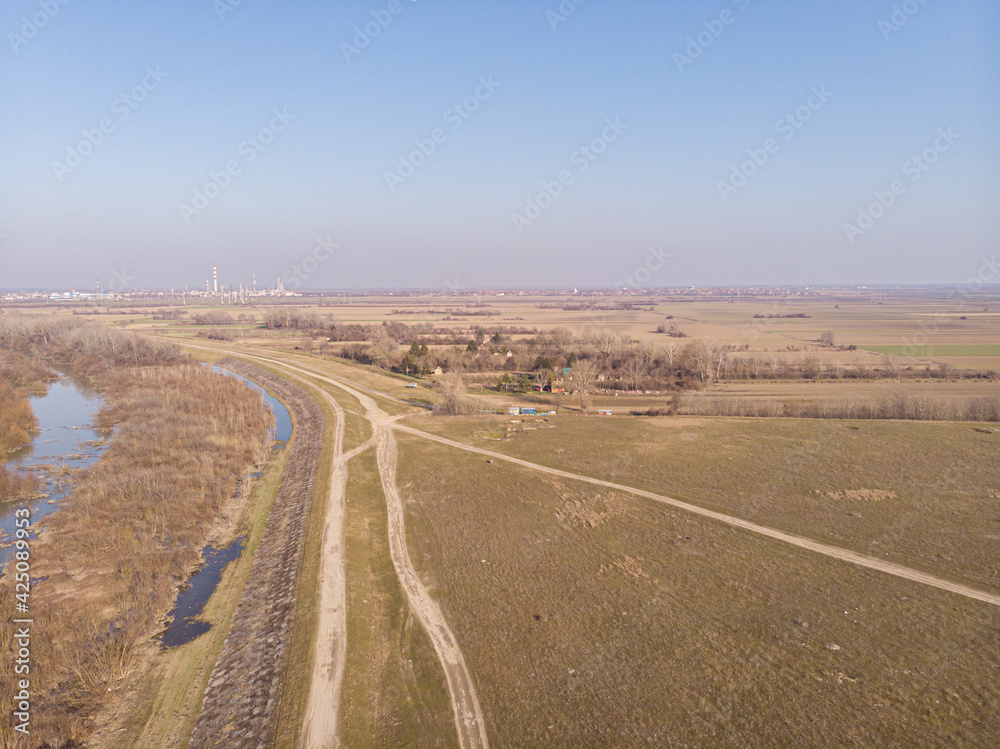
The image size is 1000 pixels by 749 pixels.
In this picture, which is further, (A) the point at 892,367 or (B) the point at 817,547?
(A) the point at 892,367

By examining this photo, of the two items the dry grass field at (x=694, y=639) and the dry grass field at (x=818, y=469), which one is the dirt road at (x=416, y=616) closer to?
the dry grass field at (x=694, y=639)

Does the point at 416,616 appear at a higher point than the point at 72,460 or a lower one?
lower

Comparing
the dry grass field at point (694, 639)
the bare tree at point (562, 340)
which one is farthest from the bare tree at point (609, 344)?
the dry grass field at point (694, 639)

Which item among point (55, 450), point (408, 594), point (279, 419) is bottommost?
point (408, 594)

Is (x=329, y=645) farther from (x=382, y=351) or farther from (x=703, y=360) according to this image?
(x=382, y=351)

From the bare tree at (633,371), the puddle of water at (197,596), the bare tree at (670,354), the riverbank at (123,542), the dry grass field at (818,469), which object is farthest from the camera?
the bare tree at (670,354)

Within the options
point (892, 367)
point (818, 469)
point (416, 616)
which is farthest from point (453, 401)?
point (892, 367)

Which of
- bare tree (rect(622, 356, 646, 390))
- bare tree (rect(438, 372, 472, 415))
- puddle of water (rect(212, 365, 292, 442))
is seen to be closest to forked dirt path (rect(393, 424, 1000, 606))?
bare tree (rect(438, 372, 472, 415))
